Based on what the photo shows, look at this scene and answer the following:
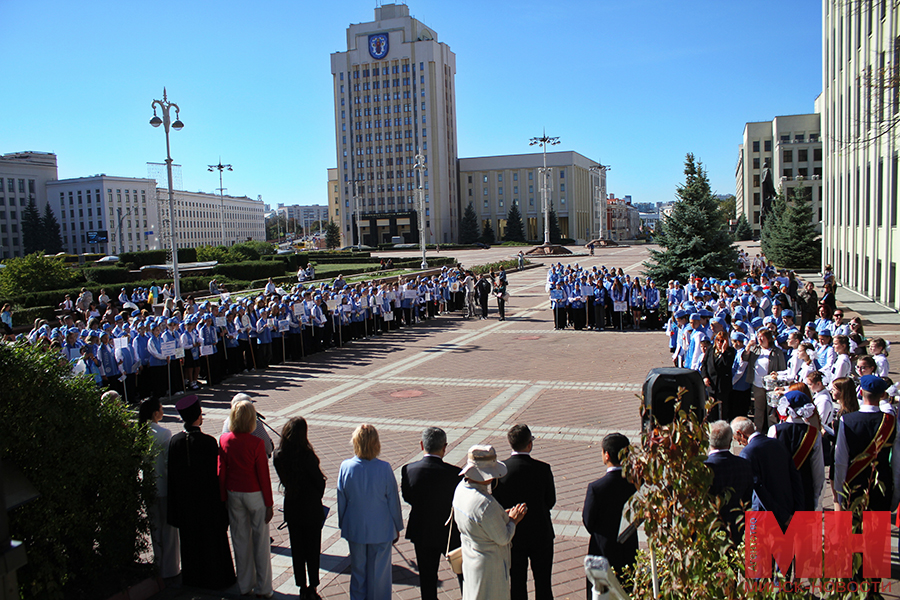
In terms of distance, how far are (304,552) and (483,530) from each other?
2.10 metres

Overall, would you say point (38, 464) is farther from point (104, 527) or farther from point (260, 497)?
point (260, 497)

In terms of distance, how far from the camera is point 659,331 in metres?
21.0

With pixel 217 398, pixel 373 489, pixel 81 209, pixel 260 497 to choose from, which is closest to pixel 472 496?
pixel 373 489

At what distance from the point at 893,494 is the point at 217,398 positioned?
11.8 meters

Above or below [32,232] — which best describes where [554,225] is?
below

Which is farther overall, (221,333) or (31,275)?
(31,275)

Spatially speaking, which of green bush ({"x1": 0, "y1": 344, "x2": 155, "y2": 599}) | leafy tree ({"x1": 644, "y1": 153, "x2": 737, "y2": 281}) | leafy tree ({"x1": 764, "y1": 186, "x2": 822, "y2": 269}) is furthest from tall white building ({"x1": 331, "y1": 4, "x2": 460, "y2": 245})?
green bush ({"x1": 0, "y1": 344, "x2": 155, "y2": 599})

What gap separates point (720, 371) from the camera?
9.96m

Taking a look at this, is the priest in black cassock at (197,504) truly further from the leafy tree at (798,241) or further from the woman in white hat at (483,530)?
the leafy tree at (798,241)

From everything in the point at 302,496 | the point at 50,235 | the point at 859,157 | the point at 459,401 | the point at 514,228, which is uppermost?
the point at 50,235

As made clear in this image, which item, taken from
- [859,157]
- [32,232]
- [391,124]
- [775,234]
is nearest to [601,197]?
[391,124]

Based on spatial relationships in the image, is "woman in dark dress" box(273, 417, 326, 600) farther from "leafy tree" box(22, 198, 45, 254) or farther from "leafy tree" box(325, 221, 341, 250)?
"leafy tree" box(22, 198, 45, 254)

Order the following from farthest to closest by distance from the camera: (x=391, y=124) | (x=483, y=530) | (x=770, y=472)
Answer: (x=391, y=124), (x=770, y=472), (x=483, y=530)

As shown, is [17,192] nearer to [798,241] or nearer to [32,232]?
[32,232]
